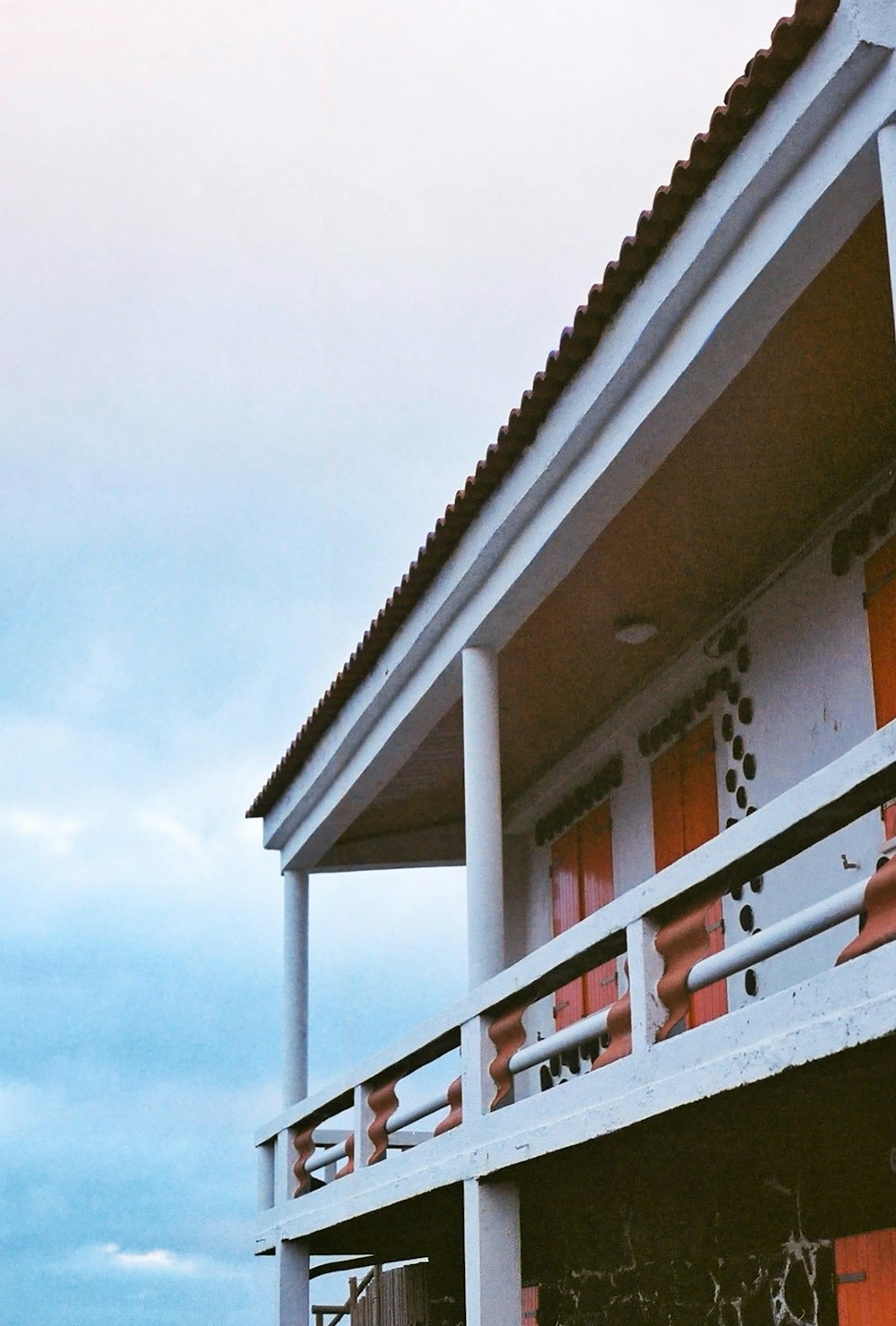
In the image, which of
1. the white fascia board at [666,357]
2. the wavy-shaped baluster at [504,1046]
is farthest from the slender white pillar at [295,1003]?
the wavy-shaped baluster at [504,1046]

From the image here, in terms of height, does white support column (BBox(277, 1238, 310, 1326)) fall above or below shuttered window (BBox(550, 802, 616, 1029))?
below

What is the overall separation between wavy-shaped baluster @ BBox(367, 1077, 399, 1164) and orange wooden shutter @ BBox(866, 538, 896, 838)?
13.3 ft

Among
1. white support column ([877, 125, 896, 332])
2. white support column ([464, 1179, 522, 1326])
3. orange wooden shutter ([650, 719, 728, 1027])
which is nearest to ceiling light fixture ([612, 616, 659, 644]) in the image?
orange wooden shutter ([650, 719, 728, 1027])

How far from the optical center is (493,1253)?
358 inches

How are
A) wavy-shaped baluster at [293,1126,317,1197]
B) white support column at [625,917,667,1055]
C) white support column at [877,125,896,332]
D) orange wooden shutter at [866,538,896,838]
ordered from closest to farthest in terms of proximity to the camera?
white support column at [877,125,896,332], white support column at [625,917,667,1055], orange wooden shutter at [866,538,896,838], wavy-shaped baluster at [293,1126,317,1197]

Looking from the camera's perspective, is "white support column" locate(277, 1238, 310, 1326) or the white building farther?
"white support column" locate(277, 1238, 310, 1326)

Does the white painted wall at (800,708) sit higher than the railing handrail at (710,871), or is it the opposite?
the white painted wall at (800,708)

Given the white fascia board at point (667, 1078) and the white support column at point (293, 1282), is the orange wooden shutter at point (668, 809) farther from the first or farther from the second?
the white support column at point (293, 1282)

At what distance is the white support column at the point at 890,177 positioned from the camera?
618 centimetres

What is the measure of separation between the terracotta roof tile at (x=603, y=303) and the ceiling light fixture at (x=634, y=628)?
129cm

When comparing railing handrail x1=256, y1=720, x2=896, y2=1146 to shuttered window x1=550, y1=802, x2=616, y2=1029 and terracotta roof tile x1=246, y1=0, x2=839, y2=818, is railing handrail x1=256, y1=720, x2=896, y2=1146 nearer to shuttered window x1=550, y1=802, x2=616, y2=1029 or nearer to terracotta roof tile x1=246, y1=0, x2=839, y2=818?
terracotta roof tile x1=246, y1=0, x2=839, y2=818

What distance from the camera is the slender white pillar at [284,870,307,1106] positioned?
47.3 feet

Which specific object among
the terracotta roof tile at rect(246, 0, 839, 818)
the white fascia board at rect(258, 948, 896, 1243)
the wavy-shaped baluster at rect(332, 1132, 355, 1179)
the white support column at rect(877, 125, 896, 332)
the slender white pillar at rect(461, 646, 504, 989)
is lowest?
the white fascia board at rect(258, 948, 896, 1243)

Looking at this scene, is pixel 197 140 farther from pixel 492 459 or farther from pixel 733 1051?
pixel 733 1051
